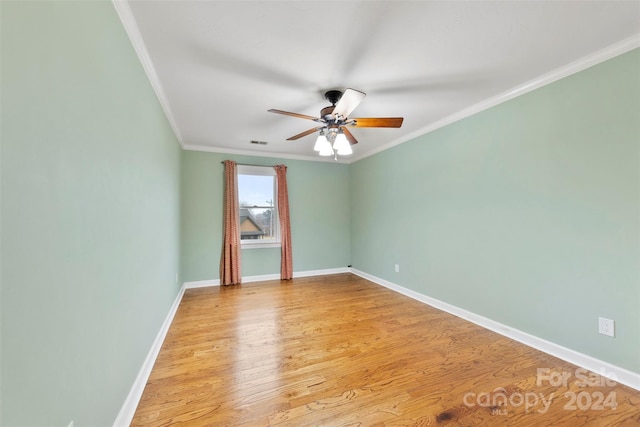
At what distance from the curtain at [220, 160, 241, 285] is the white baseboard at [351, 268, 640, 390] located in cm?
306

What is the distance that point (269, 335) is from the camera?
262 centimetres

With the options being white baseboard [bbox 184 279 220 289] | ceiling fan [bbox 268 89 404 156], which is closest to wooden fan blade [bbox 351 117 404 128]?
ceiling fan [bbox 268 89 404 156]

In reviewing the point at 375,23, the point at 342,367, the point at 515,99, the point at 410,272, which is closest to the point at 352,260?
the point at 410,272

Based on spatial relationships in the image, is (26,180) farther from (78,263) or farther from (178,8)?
(178,8)

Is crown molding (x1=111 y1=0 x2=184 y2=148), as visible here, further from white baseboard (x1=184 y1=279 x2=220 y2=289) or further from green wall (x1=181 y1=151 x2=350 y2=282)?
white baseboard (x1=184 y1=279 x2=220 y2=289)

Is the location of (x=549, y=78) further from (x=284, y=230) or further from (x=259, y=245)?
(x=259, y=245)

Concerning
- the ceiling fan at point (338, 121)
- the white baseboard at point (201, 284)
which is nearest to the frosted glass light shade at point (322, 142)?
the ceiling fan at point (338, 121)

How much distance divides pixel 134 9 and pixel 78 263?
1.46 m

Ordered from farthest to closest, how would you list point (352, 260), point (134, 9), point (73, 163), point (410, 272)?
point (352, 260)
point (410, 272)
point (134, 9)
point (73, 163)

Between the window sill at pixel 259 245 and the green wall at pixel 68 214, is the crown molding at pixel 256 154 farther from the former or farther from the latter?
the green wall at pixel 68 214

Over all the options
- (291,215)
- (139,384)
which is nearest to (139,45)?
(139,384)

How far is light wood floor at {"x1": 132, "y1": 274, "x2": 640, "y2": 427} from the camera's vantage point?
5.14 ft

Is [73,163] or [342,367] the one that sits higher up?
[73,163]

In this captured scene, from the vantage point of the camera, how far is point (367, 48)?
6.13 ft
